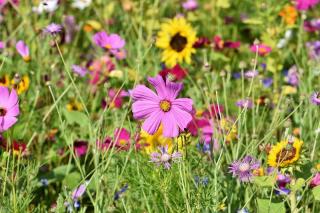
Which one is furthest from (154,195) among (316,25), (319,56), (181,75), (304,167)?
(316,25)

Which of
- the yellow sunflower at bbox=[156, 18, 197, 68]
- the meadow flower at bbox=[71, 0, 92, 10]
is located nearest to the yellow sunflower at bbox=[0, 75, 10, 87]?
the yellow sunflower at bbox=[156, 18, 197, 68]

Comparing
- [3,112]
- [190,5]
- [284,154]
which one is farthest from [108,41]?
[190,5]

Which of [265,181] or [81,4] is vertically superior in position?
A: [81,4]

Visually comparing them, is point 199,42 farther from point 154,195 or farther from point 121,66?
point 154,195

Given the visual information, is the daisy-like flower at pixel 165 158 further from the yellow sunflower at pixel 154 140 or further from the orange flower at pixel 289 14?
the orange flower at pixel 289 14

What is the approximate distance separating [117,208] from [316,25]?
1.44 m

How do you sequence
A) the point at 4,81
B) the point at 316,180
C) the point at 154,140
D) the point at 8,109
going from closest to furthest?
the point at 8,109 → the point at 316,180 → the point at 154,140 → the point at 4,81

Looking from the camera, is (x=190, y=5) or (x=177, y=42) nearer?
(x=177, y=42)

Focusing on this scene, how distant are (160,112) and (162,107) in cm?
1

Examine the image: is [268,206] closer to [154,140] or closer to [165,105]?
[165,105]

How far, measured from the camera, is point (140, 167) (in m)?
1.63

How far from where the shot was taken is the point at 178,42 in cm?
245

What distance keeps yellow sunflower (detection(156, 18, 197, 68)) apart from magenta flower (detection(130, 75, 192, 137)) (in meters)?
1.05

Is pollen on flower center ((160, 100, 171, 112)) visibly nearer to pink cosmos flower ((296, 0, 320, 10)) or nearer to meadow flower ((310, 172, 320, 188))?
meadow flower ((310, 172, 320, 188))
